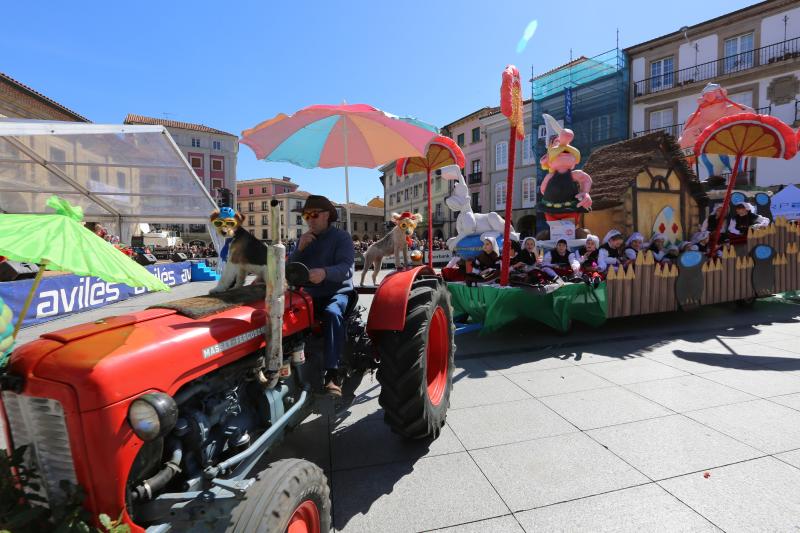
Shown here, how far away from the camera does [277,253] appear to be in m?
1.62

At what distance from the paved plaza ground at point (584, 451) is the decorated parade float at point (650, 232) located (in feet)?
3.12

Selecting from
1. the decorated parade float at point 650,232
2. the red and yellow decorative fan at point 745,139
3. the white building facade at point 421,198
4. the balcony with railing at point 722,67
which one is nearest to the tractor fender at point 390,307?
the decorated parade float at point 650,232

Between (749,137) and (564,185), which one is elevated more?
(749,137)

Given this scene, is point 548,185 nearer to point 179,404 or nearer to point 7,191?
point 179,404

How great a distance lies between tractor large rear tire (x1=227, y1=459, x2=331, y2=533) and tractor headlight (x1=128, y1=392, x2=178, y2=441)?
35 cm

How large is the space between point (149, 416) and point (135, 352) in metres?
0.22

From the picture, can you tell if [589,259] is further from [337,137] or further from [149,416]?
[149,416]

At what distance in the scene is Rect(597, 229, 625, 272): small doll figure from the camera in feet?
18.9

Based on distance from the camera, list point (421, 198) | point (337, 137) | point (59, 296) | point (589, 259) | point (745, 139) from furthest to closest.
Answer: point (421, 198) → point (59, 296) → point (745, 139) → point (589, 259) → point (337, 137)

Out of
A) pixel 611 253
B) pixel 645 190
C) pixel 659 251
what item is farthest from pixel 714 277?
pixel 645 190

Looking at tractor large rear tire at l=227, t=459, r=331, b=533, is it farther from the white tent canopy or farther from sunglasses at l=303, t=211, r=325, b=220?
the white tent canopy

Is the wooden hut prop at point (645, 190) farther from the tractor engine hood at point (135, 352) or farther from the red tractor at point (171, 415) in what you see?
the tractor engine hood at point (135, 352)

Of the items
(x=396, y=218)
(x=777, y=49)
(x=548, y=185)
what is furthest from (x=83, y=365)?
(x=777, y=49)

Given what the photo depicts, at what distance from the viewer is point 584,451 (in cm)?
258
